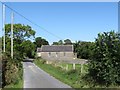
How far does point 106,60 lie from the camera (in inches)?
775

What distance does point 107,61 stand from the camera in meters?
19.5

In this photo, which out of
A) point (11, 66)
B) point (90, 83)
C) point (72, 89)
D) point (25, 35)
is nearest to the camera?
point (72, 89)

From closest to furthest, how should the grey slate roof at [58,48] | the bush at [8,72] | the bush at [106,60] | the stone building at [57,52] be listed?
1. the bush at [106,60]
2. the bush at [8,72]
3. the stone building at [57,52]
4. the grey slate roof at [58,48]

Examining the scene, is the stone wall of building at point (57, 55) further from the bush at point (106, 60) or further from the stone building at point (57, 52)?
the bush at point (106, 60)

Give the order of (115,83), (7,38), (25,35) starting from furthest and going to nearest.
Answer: (25,35), (7,38), (115,83)

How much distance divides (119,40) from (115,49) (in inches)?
23.8

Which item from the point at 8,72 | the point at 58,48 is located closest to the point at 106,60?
the point at 8,72

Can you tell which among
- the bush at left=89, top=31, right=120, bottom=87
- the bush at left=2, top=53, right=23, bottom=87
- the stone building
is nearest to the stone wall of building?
the stone building

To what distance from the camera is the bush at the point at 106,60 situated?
19094 mm

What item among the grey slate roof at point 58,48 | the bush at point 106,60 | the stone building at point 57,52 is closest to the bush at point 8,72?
the bush at point 106,60

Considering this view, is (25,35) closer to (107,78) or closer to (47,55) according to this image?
(47,55)

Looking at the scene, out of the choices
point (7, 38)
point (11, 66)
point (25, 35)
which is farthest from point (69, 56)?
point (11, 66)

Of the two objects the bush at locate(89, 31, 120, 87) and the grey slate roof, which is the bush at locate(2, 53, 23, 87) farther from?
the grey slate roof

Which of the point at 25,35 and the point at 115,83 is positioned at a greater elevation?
the point at 25,35
